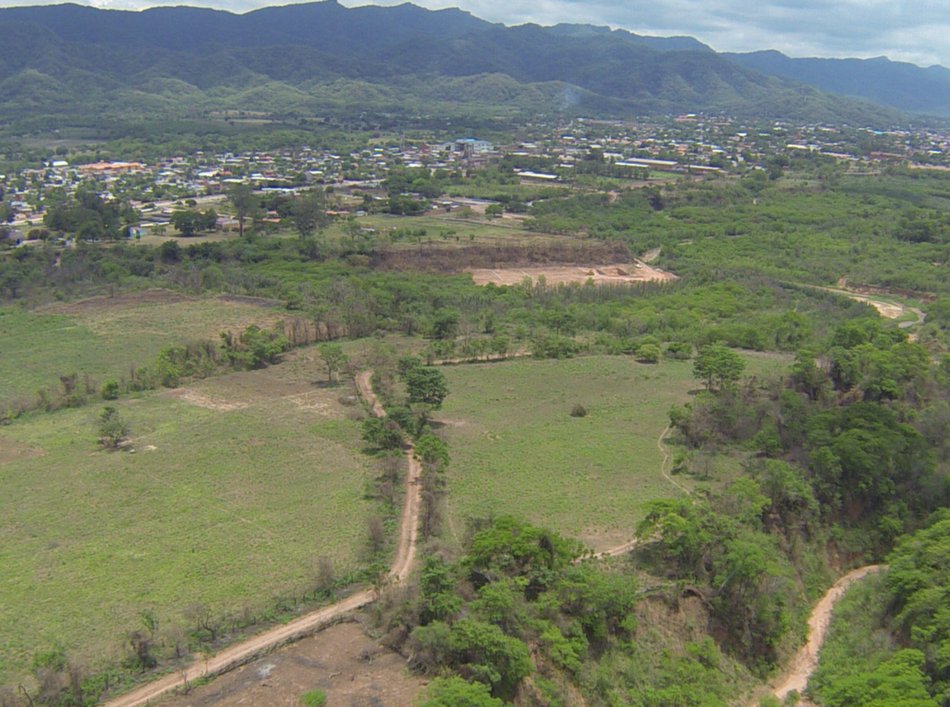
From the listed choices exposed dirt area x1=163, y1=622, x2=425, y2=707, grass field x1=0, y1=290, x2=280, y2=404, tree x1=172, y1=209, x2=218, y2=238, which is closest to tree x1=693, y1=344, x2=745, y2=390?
exposed dirt area x1=163, y1=622, x2=425, y2=707

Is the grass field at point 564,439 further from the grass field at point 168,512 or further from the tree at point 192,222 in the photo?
the tree at point 192,222

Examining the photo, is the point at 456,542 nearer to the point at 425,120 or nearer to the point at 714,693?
the point at 714,693

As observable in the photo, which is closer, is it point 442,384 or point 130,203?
point 442,384

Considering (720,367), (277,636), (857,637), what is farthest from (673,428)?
(277,636)

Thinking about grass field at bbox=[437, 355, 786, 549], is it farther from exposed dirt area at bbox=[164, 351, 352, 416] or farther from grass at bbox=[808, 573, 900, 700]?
grass at bbox=[808, 573, 900, 700]

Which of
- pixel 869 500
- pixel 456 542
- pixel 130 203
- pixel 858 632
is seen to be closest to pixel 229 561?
pixel 456 542

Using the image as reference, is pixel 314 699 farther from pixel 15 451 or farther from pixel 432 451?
pixel 15 451

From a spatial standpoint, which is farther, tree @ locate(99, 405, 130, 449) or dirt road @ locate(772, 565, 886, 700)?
tree @ locate(99, 405, 130, 449)
